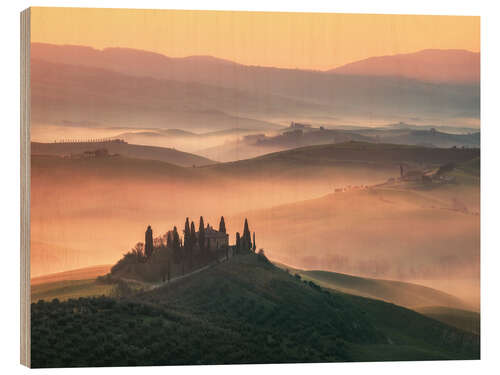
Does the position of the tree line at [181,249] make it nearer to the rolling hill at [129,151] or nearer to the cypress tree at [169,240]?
the cypress tree at [169,240]

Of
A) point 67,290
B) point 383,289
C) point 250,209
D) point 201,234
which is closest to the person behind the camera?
point 67,290

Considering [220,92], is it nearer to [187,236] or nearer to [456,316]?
[187,236]

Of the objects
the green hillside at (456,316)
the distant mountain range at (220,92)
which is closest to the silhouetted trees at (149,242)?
the distant mountain range at (220,92)

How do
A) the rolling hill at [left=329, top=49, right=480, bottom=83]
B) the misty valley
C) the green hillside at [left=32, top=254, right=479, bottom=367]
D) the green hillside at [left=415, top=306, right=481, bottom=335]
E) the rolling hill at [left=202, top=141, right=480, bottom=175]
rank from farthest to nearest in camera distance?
the rolling hill at [left=329, top=49, right=480, bottom=83] < the green hillside at [left=415, top=306, right=481, bottom=335] < the rolling hill at [left=202, top=141, right=480, bottom=175] < the misty valley < the green hillside at [left=32, top=254, right=479, bottom=367]

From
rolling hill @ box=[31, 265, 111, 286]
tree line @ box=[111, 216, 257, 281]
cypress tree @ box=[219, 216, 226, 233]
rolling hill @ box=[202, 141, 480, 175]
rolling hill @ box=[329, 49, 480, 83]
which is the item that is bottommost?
rolling hill @ box=[31, 265, 111, 286]

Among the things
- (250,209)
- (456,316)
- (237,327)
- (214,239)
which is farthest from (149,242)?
(456,316)

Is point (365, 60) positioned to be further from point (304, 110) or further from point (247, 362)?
point (247, 362)

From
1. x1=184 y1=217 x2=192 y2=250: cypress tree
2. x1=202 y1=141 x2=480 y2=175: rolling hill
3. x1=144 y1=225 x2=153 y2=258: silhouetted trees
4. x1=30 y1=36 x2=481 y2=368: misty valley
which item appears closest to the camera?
x1=30 y1=36 x2=481 y2=368: misty valley

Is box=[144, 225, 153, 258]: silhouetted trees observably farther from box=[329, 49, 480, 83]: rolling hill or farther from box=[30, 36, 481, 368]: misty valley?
box=[329, 49, 480, 83]: rolling hill

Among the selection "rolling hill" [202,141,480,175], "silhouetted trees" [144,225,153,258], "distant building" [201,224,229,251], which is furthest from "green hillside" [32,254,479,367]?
"rolling hill" [202,141,480,175]
